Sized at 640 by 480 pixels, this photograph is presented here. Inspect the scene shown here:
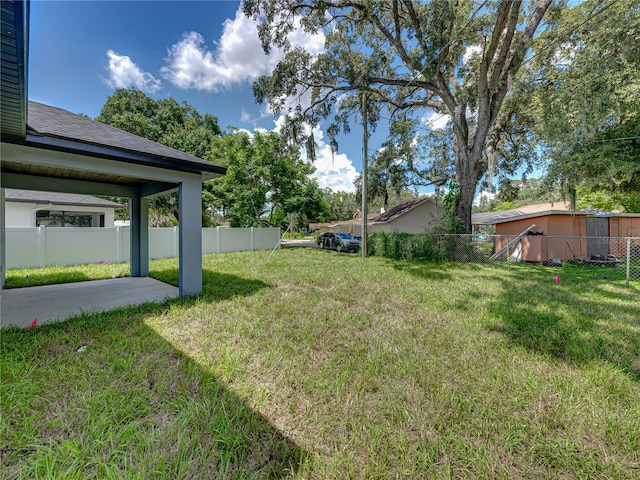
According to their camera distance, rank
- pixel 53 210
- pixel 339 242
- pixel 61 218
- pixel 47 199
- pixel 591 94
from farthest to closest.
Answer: pixel 339 242 < pixel 61 218 < pixel 53 210 < pixel 47 199 < pixel 591 94

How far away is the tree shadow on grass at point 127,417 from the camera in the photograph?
1525 mm

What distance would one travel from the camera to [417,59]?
345 inches

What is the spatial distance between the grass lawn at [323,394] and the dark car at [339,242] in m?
10.2

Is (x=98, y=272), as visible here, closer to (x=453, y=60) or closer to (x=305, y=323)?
(x=305, y=323)

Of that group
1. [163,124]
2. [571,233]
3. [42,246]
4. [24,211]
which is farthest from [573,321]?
[163,124]

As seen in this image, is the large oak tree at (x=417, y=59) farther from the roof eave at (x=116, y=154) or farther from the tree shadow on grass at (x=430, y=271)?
the roof eave at (x=116, y=154)

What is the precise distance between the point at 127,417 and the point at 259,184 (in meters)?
14.0

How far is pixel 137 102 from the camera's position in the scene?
1864cm

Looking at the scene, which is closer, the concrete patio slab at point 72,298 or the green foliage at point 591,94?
the concrete patio slab at point 72,298

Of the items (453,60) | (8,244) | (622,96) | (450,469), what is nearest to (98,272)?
(8,244)

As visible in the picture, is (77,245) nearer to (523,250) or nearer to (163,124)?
(163,124)

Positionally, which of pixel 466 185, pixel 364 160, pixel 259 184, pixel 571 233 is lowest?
pixel 571 233

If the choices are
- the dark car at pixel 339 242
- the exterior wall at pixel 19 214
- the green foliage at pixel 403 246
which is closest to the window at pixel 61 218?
the exterior wall at pixel 19 214

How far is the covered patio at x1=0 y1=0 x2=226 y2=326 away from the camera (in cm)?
223
